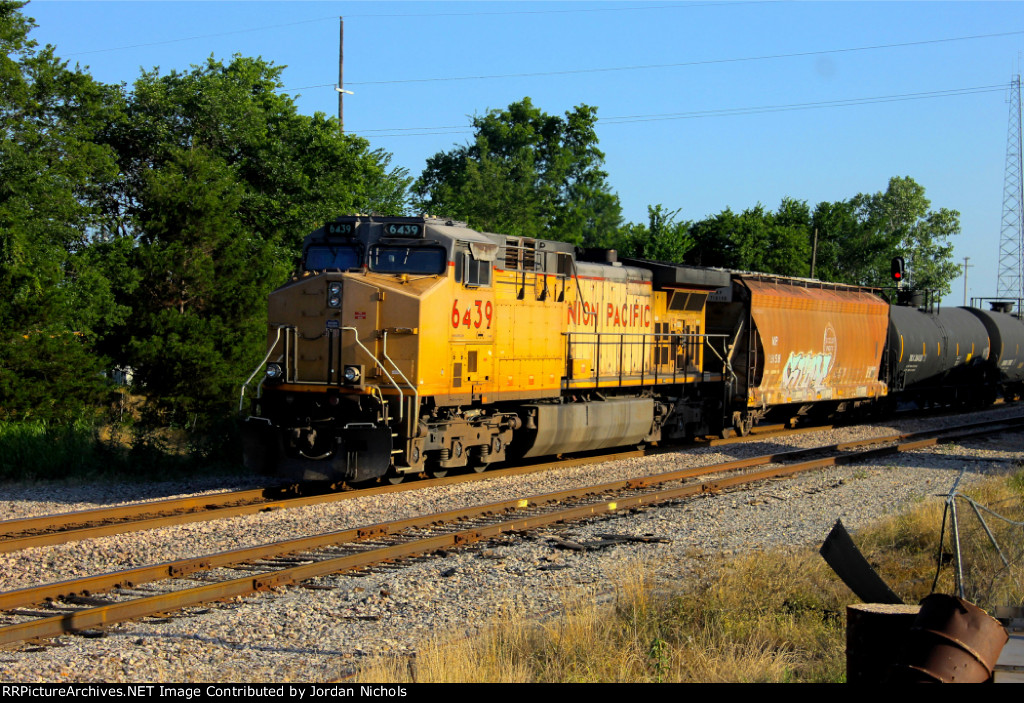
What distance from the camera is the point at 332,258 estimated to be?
42.6ft

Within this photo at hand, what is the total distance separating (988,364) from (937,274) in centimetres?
4578

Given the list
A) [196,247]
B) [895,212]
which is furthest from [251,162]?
[895,212]

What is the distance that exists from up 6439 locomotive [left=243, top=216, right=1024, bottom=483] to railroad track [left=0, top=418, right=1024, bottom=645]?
5.81ft

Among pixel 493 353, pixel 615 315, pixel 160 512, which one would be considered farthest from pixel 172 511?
pixel 615 315

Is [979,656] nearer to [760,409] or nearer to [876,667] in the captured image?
[876,667]

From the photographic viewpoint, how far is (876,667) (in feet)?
17.1

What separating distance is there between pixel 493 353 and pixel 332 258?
275 centimetres

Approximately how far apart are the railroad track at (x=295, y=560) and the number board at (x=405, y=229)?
3925 mm

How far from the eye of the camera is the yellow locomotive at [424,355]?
12.1m

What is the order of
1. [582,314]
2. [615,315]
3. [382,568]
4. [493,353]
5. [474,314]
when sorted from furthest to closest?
[615,315]
[582,314]
[493,353]
[474,314]
[382,568]

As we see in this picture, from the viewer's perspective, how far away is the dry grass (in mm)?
5711

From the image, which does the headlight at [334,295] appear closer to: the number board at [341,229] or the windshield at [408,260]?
the windshield at [408,260]

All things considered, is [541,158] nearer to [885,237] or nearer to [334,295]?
[885,237]

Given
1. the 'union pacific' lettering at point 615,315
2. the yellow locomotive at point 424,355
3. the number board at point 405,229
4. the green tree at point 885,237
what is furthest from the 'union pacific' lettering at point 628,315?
the green tree at point 885,237
